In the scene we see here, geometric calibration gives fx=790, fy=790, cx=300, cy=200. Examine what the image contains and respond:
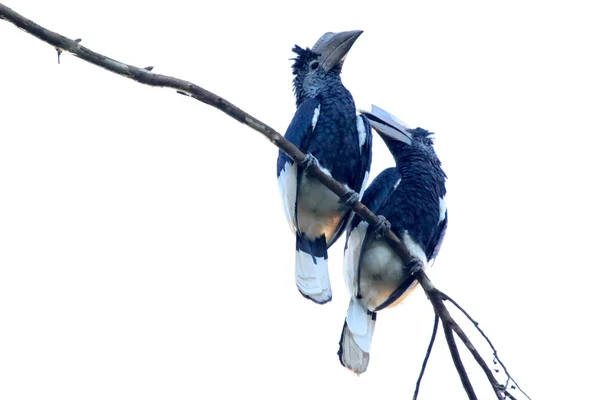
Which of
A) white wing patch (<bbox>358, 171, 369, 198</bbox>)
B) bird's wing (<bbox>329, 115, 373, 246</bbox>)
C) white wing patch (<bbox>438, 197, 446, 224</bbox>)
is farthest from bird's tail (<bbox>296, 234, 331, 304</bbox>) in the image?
white wing patch (<bbox>438, 197, 446, 224</bbox>)

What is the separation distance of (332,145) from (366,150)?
0.31m

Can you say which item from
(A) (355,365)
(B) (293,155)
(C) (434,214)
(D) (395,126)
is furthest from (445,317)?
(D) (395,126)

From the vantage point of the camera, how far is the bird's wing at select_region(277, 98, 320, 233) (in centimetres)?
467

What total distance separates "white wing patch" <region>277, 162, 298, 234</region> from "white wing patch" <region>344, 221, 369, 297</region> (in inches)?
14.5

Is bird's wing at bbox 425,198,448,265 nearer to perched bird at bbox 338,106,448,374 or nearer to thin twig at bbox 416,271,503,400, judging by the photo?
perched bird at bbox 338,106,448,374

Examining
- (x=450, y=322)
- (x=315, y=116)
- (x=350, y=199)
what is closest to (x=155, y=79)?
(x=350, y=199)

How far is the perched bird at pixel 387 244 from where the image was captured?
15.0ft

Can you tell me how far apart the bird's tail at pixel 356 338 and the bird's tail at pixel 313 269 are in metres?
0.26

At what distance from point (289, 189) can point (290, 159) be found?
178mm

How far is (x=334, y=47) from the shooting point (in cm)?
554

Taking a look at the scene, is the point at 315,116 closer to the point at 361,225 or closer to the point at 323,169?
the point at 323,169

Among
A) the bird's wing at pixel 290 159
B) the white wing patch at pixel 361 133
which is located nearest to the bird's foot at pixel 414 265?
the bird's wing at pixel 290 159

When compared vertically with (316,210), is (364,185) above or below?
above

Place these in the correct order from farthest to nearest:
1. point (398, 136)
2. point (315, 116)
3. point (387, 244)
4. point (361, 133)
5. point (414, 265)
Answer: point (398, 136), point (361, 133), point (315, 116), point (387, 244), point (414, 265)
